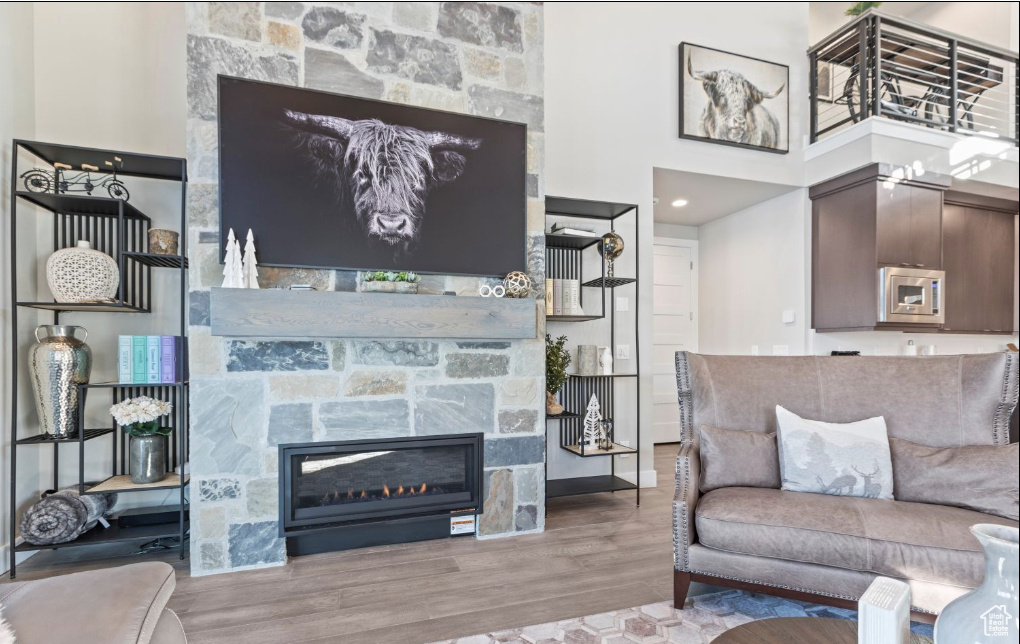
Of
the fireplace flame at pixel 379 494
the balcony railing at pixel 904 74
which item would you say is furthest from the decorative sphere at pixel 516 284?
the balcony railing at pixel 904 74

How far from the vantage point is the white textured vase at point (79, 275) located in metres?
2.38

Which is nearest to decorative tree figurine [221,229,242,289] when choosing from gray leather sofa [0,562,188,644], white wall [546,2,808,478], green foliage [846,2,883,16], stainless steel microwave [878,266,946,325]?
gray leather sofa [0,562,188,644]

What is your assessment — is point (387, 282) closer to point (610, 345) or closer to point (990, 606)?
point (610, 345)

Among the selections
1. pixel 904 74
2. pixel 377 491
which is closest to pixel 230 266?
pixel 377 491

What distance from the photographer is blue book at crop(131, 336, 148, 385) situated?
2.46 metres

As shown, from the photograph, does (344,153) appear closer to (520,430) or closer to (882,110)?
(520,430)

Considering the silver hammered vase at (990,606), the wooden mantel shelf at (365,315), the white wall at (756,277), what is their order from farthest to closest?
1. the white wall at (756,277)
2. the wooden mantel shelf at (365,315)
3. the silver hammered vase at (990,606)

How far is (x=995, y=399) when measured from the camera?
207 centimetres

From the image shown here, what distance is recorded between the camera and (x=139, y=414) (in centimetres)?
243

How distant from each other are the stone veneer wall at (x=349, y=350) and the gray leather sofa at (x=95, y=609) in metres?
1.33

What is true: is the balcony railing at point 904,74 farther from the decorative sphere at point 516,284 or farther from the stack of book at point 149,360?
the stack of book at point 149,360

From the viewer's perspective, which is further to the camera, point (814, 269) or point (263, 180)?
point (814, 269)

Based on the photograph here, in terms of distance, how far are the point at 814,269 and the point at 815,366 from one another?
2270mm

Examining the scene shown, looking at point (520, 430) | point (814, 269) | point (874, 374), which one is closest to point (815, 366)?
point (874, 374)
